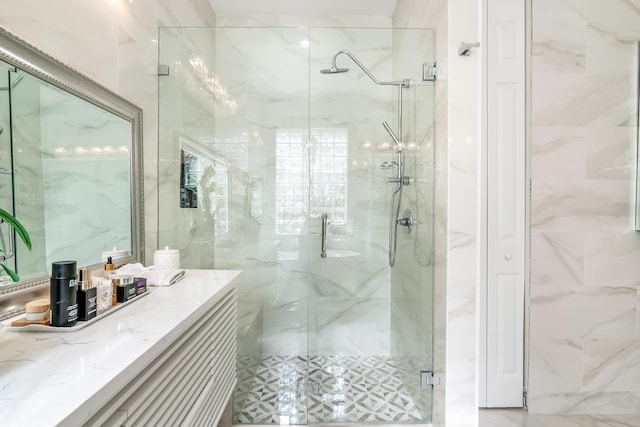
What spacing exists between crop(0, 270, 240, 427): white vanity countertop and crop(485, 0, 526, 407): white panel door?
5.51 ft

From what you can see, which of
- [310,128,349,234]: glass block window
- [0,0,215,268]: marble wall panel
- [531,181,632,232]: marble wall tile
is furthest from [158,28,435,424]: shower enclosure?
[531,181,632,232]: marble wall tile

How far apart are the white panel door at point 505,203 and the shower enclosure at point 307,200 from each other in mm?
401

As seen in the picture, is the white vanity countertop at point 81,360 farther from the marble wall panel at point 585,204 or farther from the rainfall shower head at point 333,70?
the marble wall panel at point 585,204

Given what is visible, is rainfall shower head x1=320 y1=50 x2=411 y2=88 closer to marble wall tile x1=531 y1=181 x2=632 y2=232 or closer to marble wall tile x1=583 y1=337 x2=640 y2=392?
marble wall tile x1=531 y1=181 x2=632 y2=232

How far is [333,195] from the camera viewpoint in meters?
2.12

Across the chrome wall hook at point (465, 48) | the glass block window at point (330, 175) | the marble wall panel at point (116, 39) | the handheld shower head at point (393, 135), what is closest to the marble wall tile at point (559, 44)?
the chrome wall hook at point (465, 48)

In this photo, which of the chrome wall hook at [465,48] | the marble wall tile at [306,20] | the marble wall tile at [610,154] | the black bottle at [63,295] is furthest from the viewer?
the marble wall tile at [306,20]

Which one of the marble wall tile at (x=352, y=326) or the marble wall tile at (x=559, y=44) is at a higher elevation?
the marble wall tile at (x=559, y=44)

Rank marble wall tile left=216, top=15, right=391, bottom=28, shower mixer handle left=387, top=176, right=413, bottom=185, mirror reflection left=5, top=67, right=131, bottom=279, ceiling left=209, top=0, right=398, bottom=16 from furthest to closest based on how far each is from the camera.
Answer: marble wall tile left=216, top=15, right=391, bottom=28 → ceiling left=209, top=0, right=398, bottom=16 → shower mixer handle left=387, top=176, right=413, bottom=185 → mirror reflection left=5, top=67, right=131, bottom=279

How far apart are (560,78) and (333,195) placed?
1480 millimetres

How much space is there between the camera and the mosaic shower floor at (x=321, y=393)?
181 centimetres

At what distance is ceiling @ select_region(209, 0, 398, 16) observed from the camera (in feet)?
8.15

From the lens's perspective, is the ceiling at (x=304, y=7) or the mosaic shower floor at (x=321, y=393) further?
the ceiling at (x=304, y=7)

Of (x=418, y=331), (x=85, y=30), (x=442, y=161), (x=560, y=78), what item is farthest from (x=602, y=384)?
(x=85, y=30)
